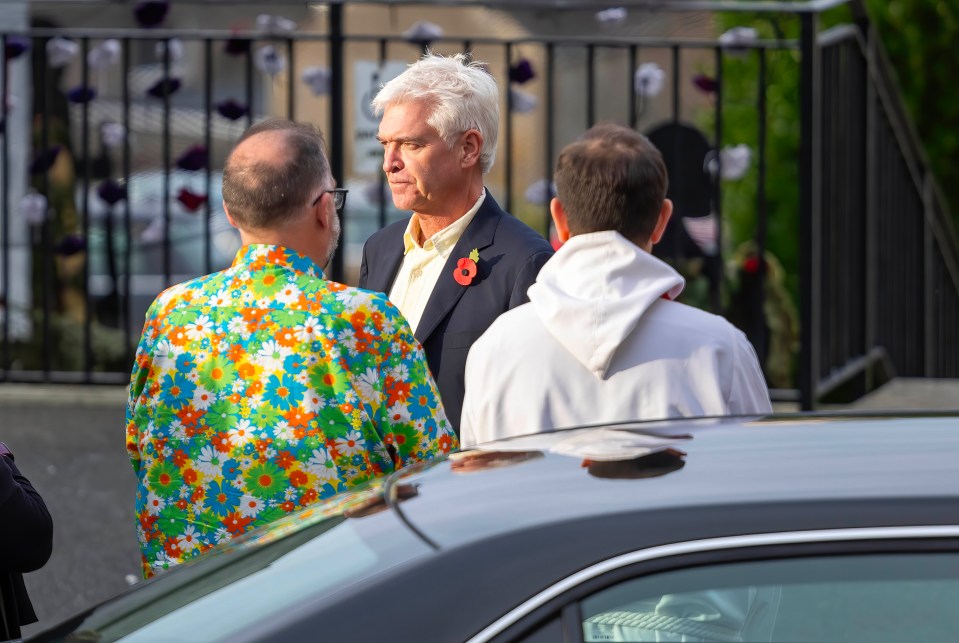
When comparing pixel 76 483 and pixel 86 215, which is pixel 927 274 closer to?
pixel 86 215

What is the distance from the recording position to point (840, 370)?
7.00 metres

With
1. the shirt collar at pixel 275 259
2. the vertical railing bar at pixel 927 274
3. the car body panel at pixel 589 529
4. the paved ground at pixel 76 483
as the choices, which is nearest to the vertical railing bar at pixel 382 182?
the paved ground at pixel 76 483

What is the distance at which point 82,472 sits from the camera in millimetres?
6281

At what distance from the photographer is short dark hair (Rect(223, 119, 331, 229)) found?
309 centimetres

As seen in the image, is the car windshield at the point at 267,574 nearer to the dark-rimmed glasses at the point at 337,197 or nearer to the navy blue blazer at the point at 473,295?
the dark-rimmed glasses at the point at 337,197

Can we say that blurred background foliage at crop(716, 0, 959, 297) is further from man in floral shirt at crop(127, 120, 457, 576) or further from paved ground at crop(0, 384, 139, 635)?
man in floral shirt at crop(127, 120, 457, 576)

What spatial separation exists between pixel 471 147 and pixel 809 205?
2956 millimetres

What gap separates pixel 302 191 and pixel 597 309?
0.60 metres

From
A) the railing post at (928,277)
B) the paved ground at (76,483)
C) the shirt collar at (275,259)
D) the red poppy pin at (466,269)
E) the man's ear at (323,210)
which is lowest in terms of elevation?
the paved ground at (76,483)

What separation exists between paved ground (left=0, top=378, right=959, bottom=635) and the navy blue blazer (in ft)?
4.51

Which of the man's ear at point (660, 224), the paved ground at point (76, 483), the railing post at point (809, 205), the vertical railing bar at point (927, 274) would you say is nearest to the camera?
the man's ear at point (660, 224)

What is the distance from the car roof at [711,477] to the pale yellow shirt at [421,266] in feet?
4.21

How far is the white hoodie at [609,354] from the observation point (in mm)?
3008

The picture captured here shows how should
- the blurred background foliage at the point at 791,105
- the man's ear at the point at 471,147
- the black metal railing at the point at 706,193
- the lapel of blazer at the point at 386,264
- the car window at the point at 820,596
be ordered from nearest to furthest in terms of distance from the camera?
the car window at the point at 820,596, the man's ear at the point at 471,147, the lapel of blazer at the point at 386,264, the black metal railing at the point at 706,193, the blurred background foliage at the point at 791,105
